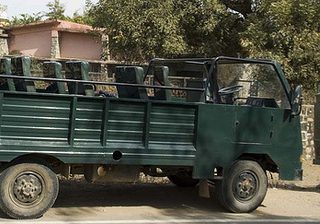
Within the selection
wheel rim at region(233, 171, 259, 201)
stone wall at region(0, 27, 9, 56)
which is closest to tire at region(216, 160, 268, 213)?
wheel rim at region(233, 171, 259, 201)

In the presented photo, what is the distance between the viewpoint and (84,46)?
1138 inches

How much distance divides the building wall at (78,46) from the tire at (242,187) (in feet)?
69.6

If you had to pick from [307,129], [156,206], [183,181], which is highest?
[307,129]

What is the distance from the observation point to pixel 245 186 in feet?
27.0

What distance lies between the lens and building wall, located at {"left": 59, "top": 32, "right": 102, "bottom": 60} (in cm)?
2880

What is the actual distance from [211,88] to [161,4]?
839 cm

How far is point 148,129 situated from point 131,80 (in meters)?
0.76

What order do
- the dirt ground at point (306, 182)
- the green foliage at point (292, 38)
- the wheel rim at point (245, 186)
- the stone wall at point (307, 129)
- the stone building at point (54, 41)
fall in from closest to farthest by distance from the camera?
the wheel rim at point (245, 186) → the dirt ground at point (306, 182) → the green foliage at point (292, 38) → the stone wall at point (307, 129) → the stone building at point (54, 41)

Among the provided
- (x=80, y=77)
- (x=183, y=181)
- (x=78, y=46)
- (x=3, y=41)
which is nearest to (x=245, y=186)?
(x=183, y=181)

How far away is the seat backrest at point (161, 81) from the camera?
808cm

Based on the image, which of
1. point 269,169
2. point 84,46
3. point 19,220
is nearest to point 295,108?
point 269,169

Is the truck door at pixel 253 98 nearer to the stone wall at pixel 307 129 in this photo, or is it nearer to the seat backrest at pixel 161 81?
the seat backrest at pixel 161 81

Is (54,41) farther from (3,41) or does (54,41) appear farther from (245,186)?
(245,186)

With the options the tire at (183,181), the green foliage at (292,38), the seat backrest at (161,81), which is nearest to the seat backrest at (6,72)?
the seat backrest at (161,81)
